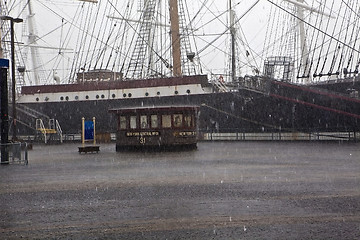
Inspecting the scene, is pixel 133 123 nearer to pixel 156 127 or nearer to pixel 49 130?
pixel 156 127

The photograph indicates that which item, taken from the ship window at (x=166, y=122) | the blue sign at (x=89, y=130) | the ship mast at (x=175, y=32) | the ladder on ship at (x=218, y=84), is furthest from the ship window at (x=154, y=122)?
the ship mast at (x=175, y=32)

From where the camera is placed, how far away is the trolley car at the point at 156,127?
23016mm

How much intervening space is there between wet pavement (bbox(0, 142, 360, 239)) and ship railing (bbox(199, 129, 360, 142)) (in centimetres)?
1565

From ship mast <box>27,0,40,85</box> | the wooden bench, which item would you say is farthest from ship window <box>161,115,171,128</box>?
ship mast <box>27,0,40,85</box>

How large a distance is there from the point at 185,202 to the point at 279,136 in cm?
2354

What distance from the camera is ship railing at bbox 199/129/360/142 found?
2897 centimetres

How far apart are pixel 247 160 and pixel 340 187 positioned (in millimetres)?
6814

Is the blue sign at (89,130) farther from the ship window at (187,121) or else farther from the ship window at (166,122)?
the ship window at (187,121)

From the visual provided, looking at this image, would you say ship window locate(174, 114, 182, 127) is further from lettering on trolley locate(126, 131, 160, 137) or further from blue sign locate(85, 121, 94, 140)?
blue sign locate(85, 121, 94, 140)

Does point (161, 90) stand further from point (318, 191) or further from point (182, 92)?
point (318, 191)

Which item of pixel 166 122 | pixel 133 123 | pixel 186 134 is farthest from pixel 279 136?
pixel 133 123

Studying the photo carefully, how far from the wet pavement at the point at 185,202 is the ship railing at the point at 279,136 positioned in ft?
51.3

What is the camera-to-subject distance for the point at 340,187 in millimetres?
9750

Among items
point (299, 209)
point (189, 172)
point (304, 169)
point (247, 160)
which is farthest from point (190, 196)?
point (247, 160)
